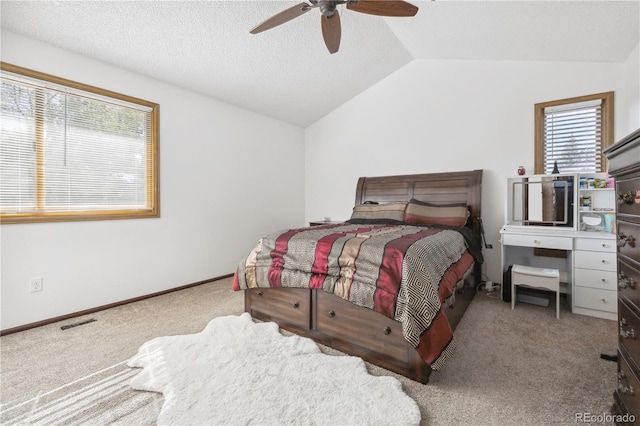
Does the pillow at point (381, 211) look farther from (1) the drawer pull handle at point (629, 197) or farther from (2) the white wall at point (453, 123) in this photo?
(1) the drawer pull handle at point (629, 197)

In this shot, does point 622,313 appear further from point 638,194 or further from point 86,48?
point 86,48

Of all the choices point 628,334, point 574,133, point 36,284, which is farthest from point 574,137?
point 36,284

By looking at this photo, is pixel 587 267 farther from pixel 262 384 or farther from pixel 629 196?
pixel 262 384

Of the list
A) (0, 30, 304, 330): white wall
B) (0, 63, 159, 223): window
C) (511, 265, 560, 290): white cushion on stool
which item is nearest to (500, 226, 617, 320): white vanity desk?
(511, 265, 560, 290): white cushion on stool

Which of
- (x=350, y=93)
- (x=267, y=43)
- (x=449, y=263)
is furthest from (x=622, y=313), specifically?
(x=350, y=93)

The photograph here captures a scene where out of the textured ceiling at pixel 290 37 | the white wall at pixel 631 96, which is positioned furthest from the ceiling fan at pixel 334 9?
the white wall at pixel 631 96

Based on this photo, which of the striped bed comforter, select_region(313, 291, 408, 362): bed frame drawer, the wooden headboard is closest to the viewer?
the striped bed comforter

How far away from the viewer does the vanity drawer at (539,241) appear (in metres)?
2.75

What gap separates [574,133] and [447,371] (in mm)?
2991

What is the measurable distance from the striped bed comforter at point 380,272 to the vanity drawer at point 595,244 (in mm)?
1125

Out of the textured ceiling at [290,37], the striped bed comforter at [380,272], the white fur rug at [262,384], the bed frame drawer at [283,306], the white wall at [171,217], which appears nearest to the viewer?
the white fur rug at [262,384]

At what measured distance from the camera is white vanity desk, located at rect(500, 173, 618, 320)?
2.57 m

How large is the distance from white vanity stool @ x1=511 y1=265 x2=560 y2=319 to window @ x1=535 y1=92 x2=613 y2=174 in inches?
48.9

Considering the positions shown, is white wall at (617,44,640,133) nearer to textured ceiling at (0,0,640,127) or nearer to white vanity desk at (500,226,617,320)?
textured ceiling at (0,0,640,127)
